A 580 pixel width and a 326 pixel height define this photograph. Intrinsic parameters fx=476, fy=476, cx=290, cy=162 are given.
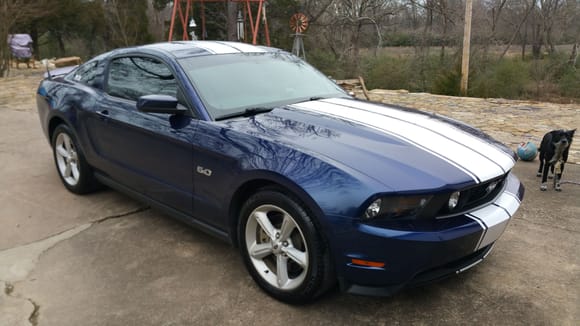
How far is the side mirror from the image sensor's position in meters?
3.02

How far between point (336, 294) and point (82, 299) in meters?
1.50

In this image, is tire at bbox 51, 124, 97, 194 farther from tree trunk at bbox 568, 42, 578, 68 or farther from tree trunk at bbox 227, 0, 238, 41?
tree trunk at bbox 568, 42, 578, 68

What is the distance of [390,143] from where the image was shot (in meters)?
2.69

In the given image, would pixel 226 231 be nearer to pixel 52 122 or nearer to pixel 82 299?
pixel 82 299

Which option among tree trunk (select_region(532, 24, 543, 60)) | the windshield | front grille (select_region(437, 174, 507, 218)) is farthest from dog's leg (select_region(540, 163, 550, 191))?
tree trunk (select_region(532, 24, 543, 60))

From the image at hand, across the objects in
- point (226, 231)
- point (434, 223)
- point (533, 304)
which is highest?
point (434, 223)

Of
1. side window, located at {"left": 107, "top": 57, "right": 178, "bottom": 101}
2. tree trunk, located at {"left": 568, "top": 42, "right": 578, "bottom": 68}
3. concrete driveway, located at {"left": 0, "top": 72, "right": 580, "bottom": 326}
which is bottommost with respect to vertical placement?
concrete driveway, located at {"left": 0, "top": 72, "right": 580, "bottom": 326}

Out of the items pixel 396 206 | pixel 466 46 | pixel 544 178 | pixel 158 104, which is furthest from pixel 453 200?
pixel 466 46

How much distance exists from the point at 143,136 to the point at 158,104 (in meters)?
0.49

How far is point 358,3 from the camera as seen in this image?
19859 millimetres

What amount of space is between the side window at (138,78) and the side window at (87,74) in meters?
0.28

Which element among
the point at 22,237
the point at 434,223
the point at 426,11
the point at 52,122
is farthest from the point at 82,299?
the point at 426,11

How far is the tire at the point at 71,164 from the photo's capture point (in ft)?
14.1

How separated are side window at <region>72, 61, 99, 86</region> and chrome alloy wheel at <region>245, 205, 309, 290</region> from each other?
2.36 meters
